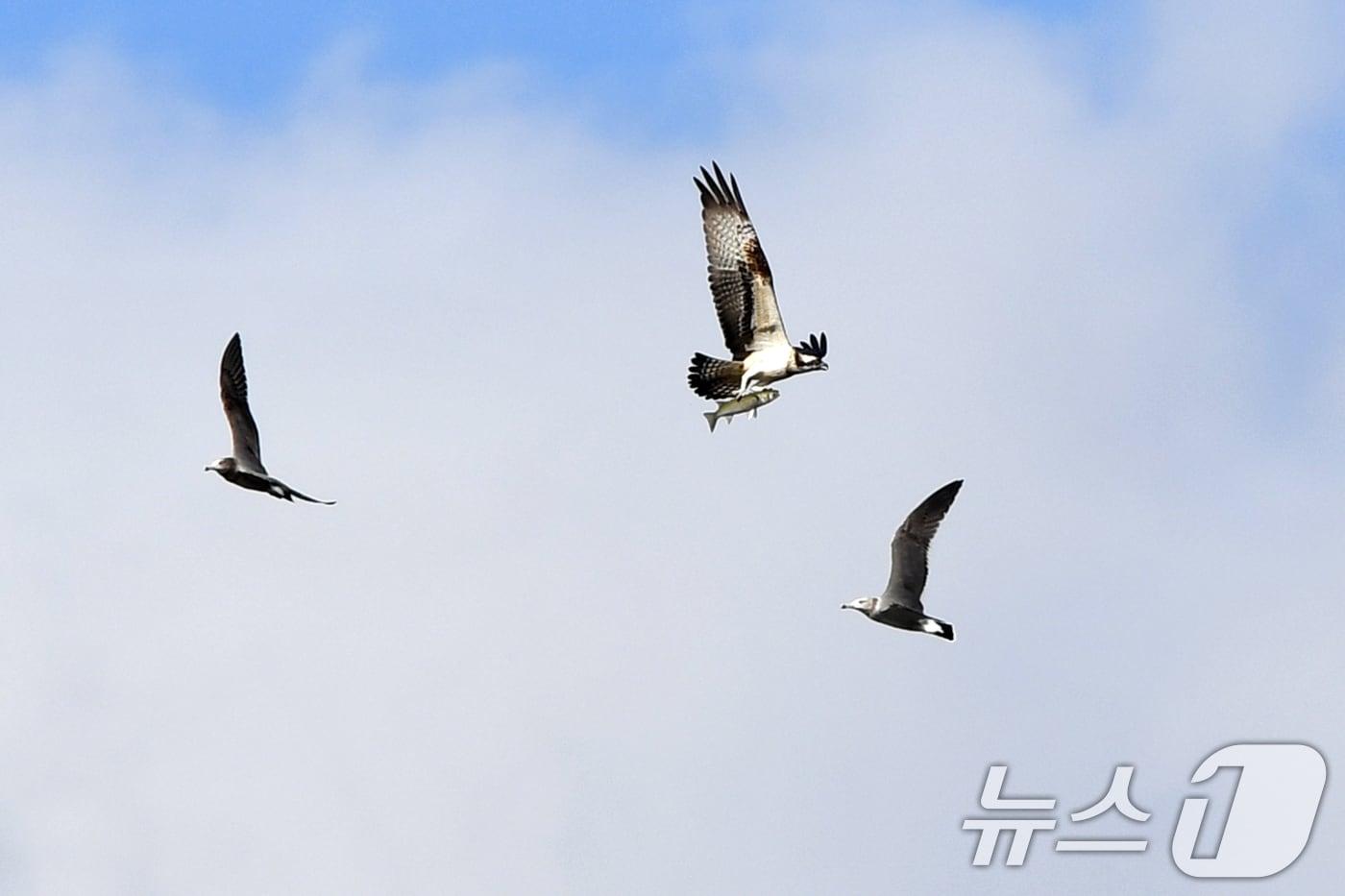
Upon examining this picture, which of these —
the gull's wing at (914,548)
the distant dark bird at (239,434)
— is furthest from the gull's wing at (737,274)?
the distant dark bird at (239,434)

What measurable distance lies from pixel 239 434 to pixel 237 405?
502 mm

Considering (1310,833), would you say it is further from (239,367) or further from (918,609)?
(239,367)

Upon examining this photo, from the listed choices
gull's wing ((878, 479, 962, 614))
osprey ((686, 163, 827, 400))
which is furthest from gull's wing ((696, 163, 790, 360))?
gull's wing ((878, 479, 962, 614))

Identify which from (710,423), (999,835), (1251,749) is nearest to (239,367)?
(710,423)

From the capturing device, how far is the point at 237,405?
3053 centimetres

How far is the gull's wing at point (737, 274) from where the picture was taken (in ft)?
105

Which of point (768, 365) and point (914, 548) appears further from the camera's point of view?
point (768, 365)

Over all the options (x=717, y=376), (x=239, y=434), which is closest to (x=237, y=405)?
(x=239, y=434)

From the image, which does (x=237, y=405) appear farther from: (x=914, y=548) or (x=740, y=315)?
(x=914, y=548)

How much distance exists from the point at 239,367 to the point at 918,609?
11.5 metres

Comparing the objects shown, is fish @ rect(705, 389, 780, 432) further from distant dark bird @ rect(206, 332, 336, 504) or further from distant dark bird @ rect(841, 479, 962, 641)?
distant dark bird @ rect(206, 332, 336, 504)

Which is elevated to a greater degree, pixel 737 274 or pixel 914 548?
pixel 737 274

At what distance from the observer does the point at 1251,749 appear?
27391mm

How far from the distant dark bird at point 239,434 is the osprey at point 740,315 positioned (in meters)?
7.33
